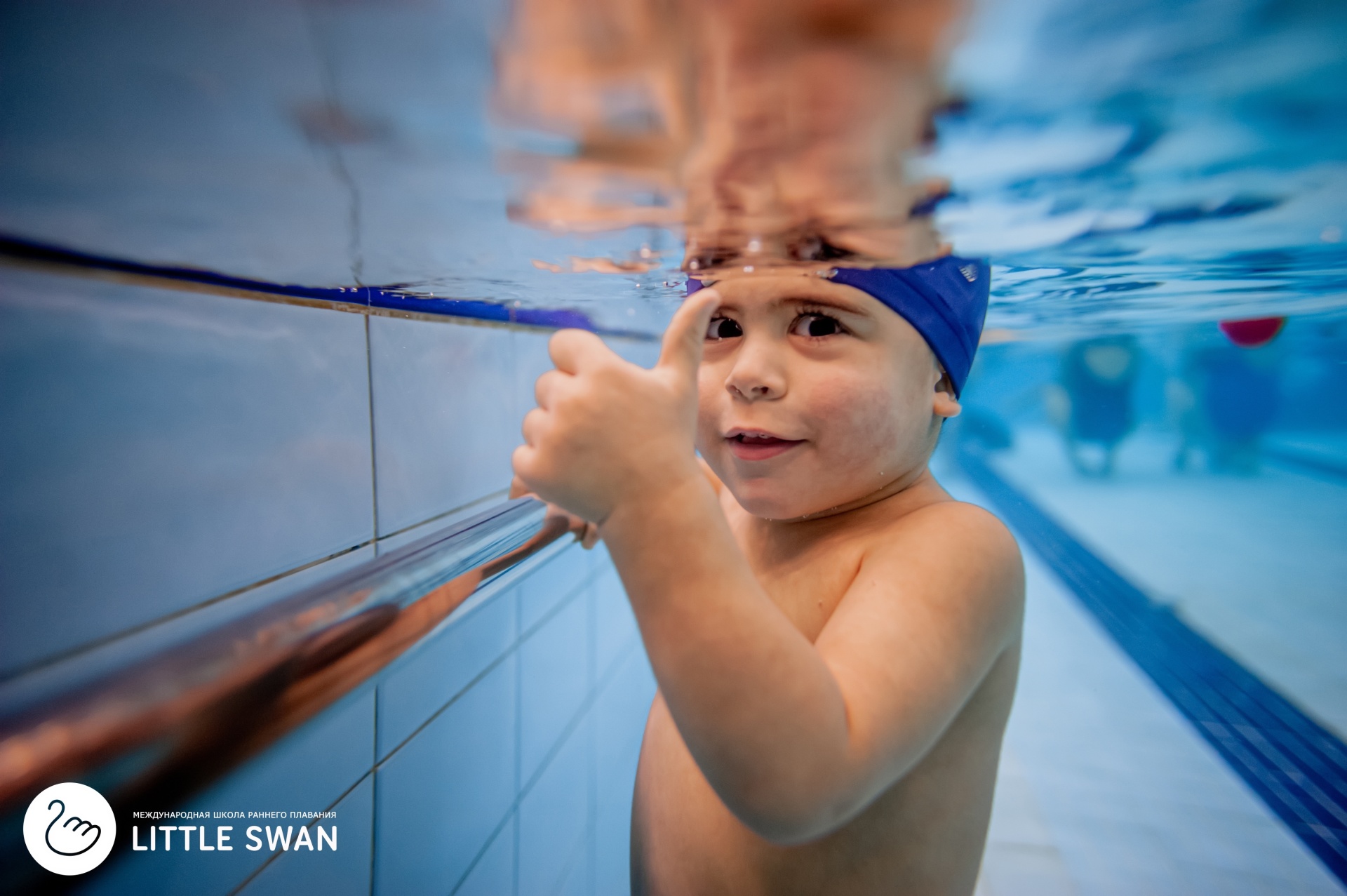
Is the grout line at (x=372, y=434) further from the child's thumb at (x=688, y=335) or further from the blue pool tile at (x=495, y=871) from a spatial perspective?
the blue pool tile at (x=495, y=871)

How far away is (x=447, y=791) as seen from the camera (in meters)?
1.30

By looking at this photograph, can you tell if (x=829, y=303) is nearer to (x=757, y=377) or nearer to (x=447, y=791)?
(x=757, y=377)

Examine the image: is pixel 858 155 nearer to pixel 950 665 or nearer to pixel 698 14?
pixel 698 14

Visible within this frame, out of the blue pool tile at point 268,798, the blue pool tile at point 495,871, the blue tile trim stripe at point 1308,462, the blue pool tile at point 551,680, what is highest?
the blue pool tile at point 268,798

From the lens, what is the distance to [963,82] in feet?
2.04

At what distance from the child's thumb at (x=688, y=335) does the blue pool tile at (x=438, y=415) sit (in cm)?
64

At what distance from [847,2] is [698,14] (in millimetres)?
116

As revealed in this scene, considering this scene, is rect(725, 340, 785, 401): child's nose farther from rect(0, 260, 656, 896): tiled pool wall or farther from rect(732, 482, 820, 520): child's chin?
rect(0, 260, 656, 896): tiled pool wall

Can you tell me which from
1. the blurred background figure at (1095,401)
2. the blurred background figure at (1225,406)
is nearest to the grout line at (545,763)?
the blurred background figure at (1095,401)

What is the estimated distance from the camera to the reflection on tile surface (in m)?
0.46

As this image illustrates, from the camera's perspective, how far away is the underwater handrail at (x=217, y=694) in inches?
11.1

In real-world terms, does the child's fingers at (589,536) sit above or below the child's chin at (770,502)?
below

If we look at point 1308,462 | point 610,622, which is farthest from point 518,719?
point 1308,462

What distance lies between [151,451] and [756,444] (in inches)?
32.0
